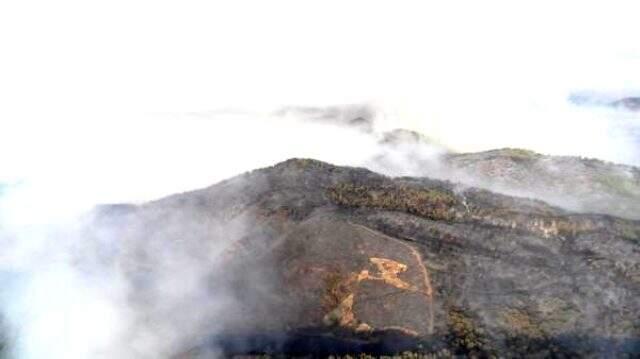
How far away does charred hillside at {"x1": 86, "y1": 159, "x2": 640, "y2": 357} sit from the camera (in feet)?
417

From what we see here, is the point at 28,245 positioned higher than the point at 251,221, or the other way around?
the point at 251,221

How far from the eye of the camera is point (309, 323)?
13225 cm

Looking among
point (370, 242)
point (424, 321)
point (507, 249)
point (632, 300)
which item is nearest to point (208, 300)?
point (370, 242)

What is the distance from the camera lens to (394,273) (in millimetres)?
137750

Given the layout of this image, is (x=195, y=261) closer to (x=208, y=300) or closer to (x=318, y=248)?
(x=208, y=300)

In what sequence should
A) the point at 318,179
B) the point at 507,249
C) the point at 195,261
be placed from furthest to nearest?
the point at 318,179, the point at 195,261, the point at 507,249

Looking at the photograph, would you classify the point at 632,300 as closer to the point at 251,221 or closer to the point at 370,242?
the point at 370,242

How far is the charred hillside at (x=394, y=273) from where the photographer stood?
12712 centimetres

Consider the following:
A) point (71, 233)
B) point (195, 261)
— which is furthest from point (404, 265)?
point (71, 233)

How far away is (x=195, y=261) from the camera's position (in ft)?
535

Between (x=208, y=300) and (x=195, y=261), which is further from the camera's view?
(x=195, y=261)

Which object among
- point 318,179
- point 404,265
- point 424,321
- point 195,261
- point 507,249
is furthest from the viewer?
point 318,179

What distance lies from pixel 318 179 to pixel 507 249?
2119 inches

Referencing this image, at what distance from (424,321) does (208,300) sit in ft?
136
